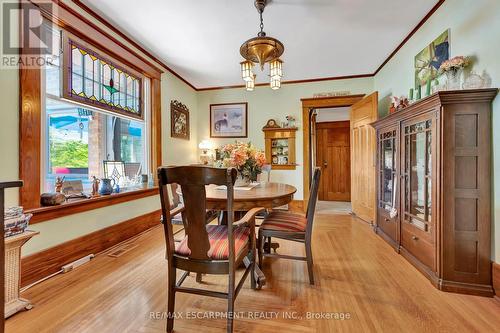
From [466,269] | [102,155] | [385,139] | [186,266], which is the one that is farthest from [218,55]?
A: [466,269]

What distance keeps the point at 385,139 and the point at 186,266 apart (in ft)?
9.60

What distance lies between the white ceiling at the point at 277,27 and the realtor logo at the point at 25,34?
1.68ft

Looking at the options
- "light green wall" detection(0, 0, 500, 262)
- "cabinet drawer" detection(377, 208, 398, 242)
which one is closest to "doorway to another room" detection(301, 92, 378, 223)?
"light green wall" detection(0, 0, 500, 262)

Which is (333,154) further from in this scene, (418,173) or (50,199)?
(50,199)

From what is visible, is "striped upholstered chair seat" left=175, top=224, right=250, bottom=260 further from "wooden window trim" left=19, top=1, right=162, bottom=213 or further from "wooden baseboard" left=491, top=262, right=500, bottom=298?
"wooden baseboard" left=491, top=262, right=500, bottom=298

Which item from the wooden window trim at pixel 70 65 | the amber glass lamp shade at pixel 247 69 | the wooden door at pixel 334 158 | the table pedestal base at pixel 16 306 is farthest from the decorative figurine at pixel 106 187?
the wooden door at pixel 334 158

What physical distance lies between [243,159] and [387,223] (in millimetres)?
2121

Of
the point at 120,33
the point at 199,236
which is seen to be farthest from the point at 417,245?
the point at 120,33

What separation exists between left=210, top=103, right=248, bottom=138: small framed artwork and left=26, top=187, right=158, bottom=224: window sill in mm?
2273

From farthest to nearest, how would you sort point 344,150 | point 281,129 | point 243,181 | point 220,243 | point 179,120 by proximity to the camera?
1. point 344,150
2. point 281,129
3. point 179,120
4. point 243,181
5. point 220,243

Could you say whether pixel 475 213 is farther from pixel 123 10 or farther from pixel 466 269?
pixel 123 10

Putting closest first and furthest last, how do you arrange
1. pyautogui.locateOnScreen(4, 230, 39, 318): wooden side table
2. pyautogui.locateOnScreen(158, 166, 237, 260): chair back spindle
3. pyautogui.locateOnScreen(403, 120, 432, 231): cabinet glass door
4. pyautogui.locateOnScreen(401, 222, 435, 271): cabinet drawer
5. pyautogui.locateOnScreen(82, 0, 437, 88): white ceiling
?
pyautogui.locateOnScreen(158, 166, 237, 260): chair back spindle
pyautogui.locateOnScreen(4, 230, 39, 318): wooden side table
pyautogui.locateOnScreen(401, 222, 435, 271): cabinet drawer
pyautogui.locateOnScreen(403, 120, 432, 231): cabinet glass door
pyautogui.locateOnScreen(82, 0, 437, 88): white ceiling

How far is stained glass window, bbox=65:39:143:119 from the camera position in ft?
7.64

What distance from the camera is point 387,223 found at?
2.86 meters
